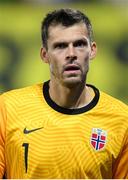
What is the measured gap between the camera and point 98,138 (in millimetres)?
2840

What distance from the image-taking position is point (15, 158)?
2820 millimetres

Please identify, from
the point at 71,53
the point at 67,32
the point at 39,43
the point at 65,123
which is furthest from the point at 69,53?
the point at 39,43

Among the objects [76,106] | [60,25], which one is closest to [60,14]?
[60,25]

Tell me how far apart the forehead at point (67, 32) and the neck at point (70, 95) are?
20cm

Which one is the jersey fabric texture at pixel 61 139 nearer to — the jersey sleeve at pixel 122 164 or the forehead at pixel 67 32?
the jersey sleeve at pixel 122 164

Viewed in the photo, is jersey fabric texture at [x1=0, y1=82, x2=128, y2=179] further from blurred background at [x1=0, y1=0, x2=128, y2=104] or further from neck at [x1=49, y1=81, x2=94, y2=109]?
blurred background at [x1=0, y1=0, x2=128, y2=104]

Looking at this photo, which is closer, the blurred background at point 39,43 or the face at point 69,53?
the face at point 69,53

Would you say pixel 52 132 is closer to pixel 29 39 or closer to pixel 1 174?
pixel 1 174

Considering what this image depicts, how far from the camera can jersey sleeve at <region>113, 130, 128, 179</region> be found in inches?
113

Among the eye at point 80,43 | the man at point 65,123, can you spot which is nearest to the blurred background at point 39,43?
the man at point 65,123

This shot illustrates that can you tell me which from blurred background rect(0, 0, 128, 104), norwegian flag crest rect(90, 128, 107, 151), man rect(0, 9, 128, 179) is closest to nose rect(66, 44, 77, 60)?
man rect(0, 9, 128, 179)

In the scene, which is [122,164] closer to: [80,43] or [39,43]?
[80,43]

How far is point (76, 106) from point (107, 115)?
14cm

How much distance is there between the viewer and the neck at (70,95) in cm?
288
